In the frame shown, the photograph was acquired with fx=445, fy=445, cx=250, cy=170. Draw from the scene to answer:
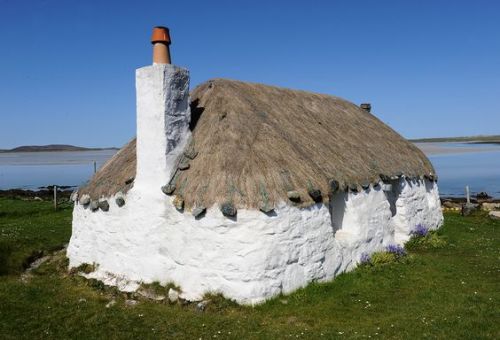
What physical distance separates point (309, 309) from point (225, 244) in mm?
2429

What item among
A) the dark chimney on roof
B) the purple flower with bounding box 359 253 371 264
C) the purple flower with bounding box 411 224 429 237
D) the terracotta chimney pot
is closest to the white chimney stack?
the terracotta chimney pot

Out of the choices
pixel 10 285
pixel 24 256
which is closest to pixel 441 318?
pixel 10 285

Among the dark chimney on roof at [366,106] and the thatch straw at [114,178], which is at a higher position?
the dark chimney on roof at [366,106]

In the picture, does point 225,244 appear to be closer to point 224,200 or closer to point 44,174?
point 224,200

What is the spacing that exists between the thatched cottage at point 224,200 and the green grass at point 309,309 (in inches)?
23.6

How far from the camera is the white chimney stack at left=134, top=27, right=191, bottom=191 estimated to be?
37.8 feet

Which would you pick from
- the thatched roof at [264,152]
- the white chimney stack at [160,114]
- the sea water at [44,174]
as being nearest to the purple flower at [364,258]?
the thatched roof at [264,152]

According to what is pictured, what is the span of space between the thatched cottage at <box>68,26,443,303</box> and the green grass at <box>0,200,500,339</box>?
1.97ft

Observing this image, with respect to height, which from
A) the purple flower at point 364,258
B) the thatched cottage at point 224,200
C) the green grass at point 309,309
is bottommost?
the green grass at point 309,309

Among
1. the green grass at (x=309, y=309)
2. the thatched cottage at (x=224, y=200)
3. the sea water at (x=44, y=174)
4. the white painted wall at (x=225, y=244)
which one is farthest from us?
the sea water at (x=44, y=174)

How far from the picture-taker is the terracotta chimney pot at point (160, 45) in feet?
38.9

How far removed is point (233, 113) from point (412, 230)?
8632 mm

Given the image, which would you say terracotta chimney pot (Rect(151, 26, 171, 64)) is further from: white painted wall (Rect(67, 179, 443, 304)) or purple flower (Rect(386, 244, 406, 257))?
purple flower (Rect(386, 244, 406, 257))

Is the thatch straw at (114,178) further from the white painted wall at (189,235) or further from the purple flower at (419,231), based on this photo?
the purple flower at (419,231)
